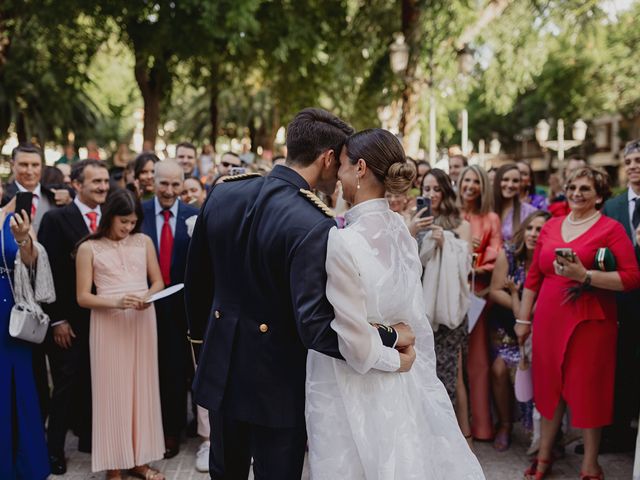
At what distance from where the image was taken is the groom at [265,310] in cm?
298

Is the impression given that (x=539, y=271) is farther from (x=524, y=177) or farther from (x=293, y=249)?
(x=293, y=249)

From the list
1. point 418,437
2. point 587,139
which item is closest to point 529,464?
point 418,437

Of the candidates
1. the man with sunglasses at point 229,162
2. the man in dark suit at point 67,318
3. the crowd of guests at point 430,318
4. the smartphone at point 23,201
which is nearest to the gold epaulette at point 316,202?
the crowd of guests at point 430,318

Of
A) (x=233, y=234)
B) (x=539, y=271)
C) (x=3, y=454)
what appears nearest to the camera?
(x=233, y=234)

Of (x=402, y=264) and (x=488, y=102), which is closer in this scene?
(x=402, y=264)

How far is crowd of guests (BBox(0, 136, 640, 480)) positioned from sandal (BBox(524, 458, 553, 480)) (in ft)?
0.04

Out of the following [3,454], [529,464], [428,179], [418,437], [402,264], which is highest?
[428,179]

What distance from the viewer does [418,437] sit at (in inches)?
125

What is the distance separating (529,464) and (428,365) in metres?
2.57

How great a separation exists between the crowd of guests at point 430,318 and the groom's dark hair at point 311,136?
1.51 m

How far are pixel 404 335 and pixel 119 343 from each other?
8.37 ft

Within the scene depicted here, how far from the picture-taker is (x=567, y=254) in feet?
15.2

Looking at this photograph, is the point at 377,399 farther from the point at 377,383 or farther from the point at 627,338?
the point at 627,338

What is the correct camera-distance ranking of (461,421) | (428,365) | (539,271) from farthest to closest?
(461,421) < (539,271) < (428,365)
